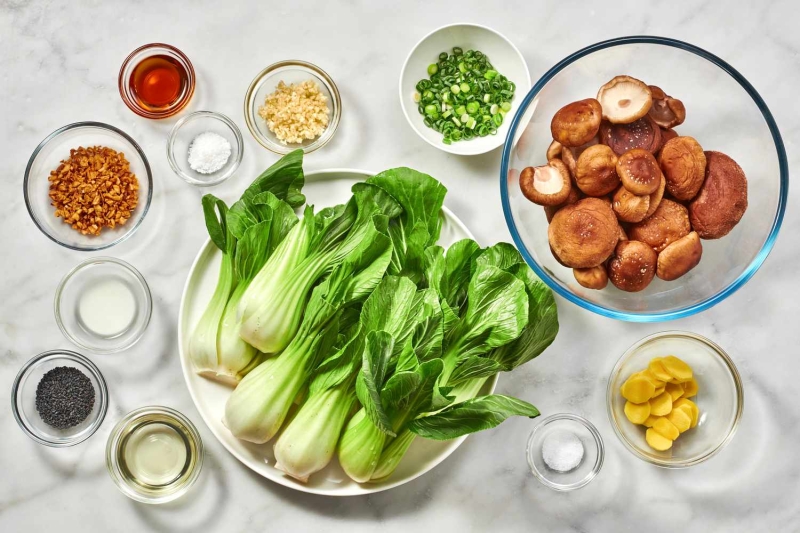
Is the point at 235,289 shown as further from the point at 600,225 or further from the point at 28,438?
the point at 600,225

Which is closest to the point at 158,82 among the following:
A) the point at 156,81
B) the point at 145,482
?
the point at 156,81

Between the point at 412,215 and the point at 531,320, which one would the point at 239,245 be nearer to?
the point at 412,215

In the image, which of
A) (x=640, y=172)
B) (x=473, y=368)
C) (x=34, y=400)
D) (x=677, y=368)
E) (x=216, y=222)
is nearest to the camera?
(x=640, y=172)

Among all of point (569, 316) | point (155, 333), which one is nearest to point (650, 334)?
point (569, 316)

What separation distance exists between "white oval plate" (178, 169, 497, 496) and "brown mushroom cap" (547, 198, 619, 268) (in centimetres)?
38

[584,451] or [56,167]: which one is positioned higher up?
[584,451]

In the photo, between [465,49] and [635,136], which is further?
[465,49]

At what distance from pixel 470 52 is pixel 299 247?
2.67 ft

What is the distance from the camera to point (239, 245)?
1.96 meters

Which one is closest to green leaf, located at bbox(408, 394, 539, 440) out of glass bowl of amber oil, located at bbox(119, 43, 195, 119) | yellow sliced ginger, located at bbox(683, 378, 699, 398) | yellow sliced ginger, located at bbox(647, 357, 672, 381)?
yellow sliced ginger, located at bbox(647, 357, 672, 381)

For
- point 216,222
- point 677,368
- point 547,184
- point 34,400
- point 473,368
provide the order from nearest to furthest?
point 547,184
point 473,368
point 216,222
point 677,368
point 34,400

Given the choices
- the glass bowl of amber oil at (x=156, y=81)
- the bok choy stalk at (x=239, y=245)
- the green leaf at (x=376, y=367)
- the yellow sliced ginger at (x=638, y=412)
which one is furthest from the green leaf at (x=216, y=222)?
the yellow sliced ginger at (x=638, y=412)

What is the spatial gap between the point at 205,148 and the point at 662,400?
61.5 inches

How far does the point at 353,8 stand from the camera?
226cm
